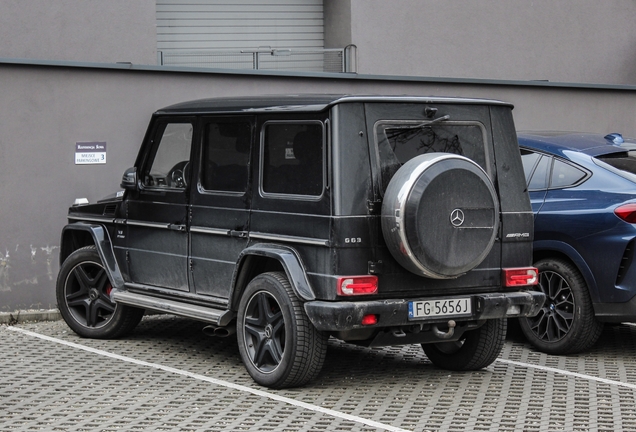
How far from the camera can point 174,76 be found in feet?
36.6

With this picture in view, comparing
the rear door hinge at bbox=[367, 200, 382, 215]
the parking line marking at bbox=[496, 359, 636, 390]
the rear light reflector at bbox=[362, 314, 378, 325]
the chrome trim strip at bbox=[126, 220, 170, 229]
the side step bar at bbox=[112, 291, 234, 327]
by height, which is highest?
the rear door hinge at bbox=[367, 200, 382, 215]

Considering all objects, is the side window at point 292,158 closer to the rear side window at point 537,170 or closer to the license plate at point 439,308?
the license plate at point 439,308

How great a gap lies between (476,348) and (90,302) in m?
3.64

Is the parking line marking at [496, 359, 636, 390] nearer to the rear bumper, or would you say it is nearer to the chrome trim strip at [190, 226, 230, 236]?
the rear bumper

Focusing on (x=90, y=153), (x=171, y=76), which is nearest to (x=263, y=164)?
(x=90, y=153)

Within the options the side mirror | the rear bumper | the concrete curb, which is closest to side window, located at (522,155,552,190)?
the rear bumper

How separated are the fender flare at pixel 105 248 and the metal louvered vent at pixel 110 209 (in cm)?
14

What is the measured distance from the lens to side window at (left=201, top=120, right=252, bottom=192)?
791 centimetres

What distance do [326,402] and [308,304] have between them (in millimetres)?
684

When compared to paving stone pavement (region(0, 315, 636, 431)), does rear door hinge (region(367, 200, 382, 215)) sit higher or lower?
higher

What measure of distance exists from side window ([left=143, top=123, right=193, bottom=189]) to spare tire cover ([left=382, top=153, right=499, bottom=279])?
2262mm

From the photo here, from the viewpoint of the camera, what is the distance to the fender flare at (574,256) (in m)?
8.39

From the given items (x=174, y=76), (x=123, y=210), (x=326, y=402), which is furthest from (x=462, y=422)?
(x=174, y=76)

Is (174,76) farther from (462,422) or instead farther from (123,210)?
(462,422)
